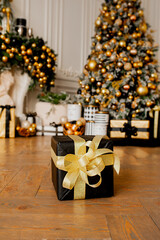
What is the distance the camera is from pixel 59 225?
689 millimetres

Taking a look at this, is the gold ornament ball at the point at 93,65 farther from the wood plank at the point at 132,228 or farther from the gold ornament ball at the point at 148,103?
the wood plank at the point at 132,228

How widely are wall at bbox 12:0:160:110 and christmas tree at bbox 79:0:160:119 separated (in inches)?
28.2

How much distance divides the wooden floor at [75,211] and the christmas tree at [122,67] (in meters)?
1.73

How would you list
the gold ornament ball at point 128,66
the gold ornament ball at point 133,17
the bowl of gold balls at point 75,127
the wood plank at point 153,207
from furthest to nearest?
the gold ornament ball at point 133,17 → the gold ornament ball at point 128,66 → the bowl of gold balls at point 75,127 → the wood plank at point 153,207

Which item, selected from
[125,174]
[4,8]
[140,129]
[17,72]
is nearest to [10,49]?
[17,72]

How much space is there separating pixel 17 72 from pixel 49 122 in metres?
0.87

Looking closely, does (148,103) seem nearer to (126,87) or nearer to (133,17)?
(126,87)

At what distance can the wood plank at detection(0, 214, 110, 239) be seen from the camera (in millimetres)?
640

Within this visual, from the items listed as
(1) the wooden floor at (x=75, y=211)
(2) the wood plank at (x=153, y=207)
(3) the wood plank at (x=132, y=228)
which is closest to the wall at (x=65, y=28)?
(1) the wooden floor at (x=75, y=211)

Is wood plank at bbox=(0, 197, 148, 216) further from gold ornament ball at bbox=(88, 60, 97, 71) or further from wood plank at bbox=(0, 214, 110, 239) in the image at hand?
gold ornament ball at bbox=(88, 60, 97, 71)

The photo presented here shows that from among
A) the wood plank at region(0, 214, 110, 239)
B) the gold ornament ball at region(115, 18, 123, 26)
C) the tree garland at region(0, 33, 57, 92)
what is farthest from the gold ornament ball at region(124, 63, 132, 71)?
the wood plank at region(0, 214, 110, 239)

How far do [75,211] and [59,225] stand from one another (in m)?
0.11

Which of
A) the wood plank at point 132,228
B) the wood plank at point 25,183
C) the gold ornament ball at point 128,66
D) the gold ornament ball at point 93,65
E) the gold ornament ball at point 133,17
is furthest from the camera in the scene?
the gold ornament ball at point 133,17

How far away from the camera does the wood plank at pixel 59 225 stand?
25.2 inches
